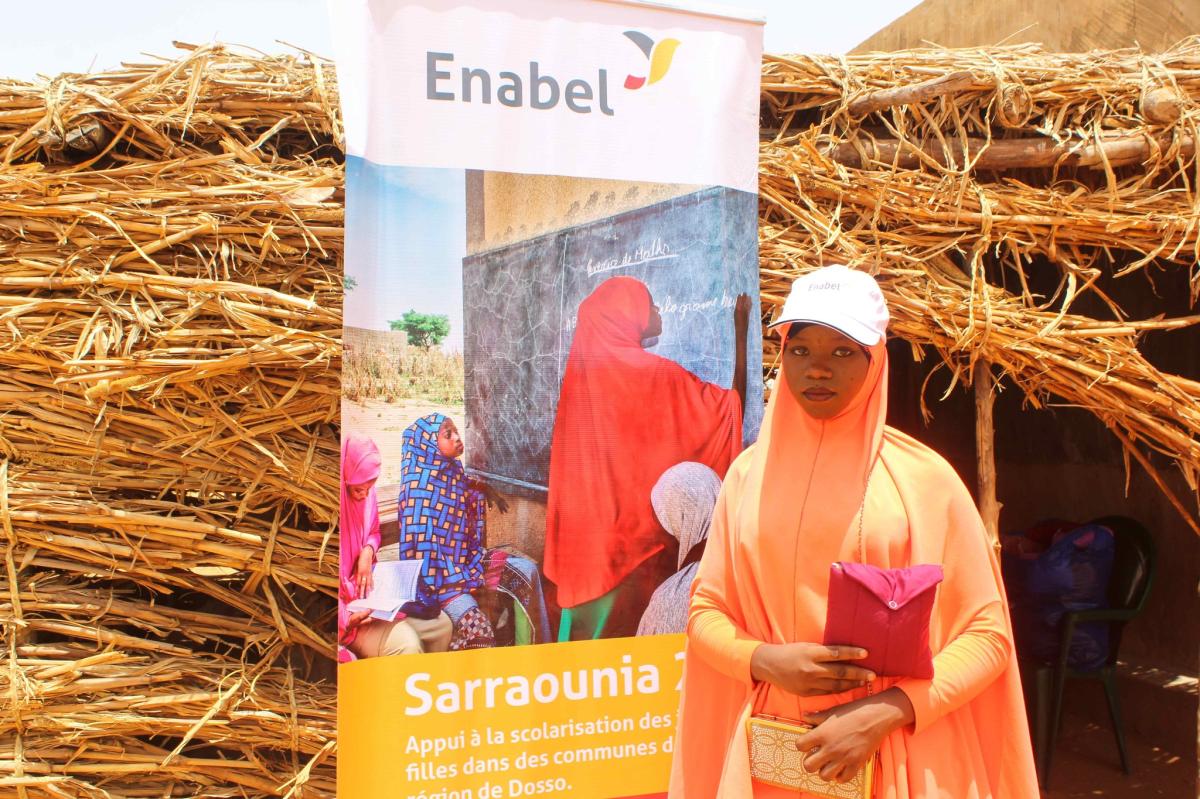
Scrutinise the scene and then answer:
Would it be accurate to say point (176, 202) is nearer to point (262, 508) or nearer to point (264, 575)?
point (262, 508)

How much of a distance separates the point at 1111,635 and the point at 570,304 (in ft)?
11.1

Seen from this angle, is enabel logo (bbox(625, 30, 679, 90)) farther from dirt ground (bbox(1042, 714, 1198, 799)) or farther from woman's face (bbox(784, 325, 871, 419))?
dirt ground (bbox(1042, 714, 1198, 799))

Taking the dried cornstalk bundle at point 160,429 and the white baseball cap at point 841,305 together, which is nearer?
the white baseball cap at point 841,305

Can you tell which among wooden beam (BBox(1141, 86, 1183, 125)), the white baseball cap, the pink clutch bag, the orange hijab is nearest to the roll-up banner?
the orange hijab

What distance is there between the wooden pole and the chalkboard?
1017 mm

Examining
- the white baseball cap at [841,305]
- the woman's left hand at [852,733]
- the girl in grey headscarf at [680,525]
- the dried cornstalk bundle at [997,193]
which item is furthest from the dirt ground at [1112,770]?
the white baseball cap at [841,305]

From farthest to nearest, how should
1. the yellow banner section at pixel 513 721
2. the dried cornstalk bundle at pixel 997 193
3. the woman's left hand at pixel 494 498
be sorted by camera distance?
the dried cornstalk bundle at pixel 997 193
the woman's left hand at pixel 494 498
the yellow banner section at pixel 513 721

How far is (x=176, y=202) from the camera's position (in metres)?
3.45

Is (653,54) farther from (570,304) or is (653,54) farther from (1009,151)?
(1009,151)

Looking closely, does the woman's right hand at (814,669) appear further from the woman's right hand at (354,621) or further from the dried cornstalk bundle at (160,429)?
the dried cornstalk bundle at (160,429)

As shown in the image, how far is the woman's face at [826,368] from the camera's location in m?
2.00

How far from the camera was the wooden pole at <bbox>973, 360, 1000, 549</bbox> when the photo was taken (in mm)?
3799

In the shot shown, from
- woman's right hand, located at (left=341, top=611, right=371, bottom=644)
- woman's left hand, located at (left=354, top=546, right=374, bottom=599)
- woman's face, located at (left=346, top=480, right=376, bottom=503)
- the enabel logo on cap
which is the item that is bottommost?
woman's right hand, located at (left=341, top=611, right=371, bottom=644)

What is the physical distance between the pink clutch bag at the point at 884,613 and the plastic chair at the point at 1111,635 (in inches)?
132
